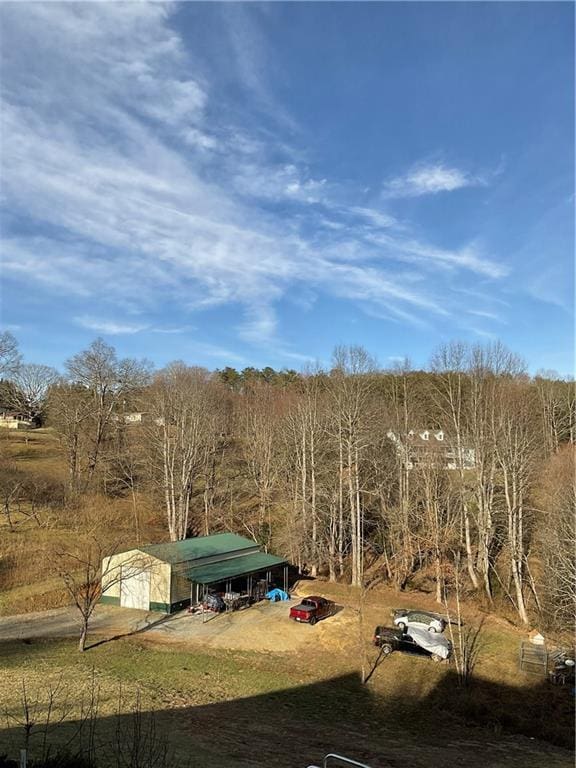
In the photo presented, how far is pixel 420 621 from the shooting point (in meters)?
27.5

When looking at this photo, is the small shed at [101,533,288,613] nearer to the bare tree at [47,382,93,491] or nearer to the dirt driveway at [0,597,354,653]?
the dirt driveway at [0,597,354,653]

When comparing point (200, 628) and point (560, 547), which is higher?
point (560, 547)

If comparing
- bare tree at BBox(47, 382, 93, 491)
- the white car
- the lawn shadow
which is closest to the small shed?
the lawn shadow

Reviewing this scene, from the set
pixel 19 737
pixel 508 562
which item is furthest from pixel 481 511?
pixel 19 737

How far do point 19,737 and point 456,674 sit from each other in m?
17.3

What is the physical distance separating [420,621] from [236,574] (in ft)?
35.0

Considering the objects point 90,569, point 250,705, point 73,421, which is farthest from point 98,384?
point 250,705

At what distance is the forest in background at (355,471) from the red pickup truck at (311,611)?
28.0 ft

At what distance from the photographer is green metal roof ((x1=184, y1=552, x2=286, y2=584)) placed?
30156 millimetres

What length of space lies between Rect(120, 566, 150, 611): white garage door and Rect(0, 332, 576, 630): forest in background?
444 inches

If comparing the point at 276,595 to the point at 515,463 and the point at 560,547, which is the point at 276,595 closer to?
the point at 560,547

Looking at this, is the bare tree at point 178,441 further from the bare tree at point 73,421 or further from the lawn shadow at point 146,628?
the lawn shadow at point 146,628

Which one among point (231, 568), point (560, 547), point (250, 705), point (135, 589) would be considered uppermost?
point (560, 547)

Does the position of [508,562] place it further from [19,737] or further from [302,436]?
[19,737]
